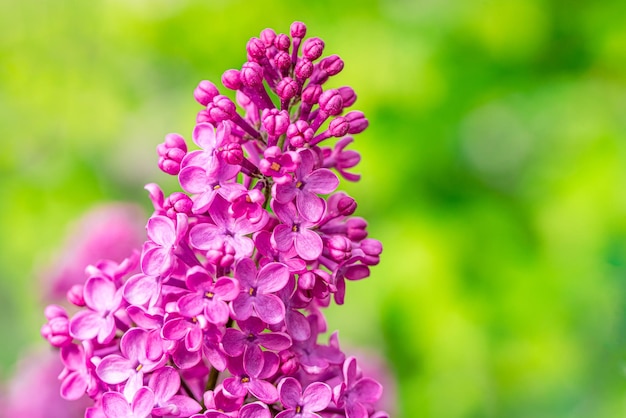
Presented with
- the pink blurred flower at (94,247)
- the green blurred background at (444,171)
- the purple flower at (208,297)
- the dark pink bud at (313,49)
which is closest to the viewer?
the purple flower at (208,297)

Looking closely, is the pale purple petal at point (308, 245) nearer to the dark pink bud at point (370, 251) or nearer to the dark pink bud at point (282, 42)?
the dark pink bud at point (370, 251)

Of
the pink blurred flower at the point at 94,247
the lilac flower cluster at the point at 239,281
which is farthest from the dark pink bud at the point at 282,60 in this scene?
the pink blurred flower at the point at 94,247

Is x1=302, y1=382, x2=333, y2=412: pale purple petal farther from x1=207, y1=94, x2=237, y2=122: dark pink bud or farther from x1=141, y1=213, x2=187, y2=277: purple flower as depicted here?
x1=207, y1=94, x2=237, y2=122: dark pink bud

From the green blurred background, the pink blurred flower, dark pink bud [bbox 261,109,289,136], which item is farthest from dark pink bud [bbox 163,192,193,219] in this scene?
the green blurred background

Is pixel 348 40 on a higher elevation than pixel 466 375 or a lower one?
higher

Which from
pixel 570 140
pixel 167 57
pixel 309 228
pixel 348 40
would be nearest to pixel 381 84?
pixel 348 40

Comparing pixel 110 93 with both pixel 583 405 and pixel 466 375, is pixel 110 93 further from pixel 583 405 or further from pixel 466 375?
pixel 583 405
